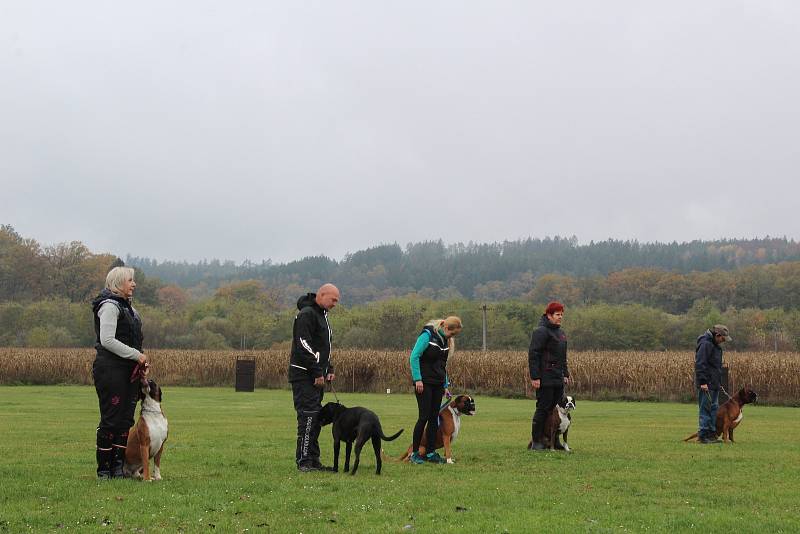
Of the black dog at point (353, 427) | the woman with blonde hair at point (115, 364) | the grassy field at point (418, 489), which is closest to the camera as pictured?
the grassy field at point (418, 489)

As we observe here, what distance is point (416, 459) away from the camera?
446 inches

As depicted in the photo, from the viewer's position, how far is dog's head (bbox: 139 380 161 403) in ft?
29.4

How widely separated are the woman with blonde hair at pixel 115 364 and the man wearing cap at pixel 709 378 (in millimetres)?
9511

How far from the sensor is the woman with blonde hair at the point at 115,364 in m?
8.74

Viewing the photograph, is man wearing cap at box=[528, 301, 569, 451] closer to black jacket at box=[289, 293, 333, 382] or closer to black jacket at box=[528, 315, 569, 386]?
black jacket at box=[528, 315, 569, 386]

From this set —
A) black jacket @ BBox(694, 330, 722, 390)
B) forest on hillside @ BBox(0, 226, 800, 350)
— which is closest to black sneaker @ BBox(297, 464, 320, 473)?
black jacket @ BBox(694, 330, 722, 390)

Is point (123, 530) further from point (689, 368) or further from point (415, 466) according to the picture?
point (689, 368)

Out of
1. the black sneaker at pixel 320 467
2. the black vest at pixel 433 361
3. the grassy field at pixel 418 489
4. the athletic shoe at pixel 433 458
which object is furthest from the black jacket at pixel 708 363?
the black sneaker at pixel 320 467

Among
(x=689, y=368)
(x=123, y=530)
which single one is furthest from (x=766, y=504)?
(x=689, y=368)

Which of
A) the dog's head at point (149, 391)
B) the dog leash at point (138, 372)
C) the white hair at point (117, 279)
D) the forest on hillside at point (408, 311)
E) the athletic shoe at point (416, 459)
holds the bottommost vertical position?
the athletic shoe at point (416, 459)

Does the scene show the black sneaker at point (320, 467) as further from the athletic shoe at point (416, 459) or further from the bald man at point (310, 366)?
the athletic shoe at point (416, 459)

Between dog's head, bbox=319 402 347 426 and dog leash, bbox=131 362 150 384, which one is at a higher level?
dog leash, bbox=131 362 150 384

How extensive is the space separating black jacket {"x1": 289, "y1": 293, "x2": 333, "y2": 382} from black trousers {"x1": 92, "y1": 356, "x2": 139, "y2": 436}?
1.93 metres

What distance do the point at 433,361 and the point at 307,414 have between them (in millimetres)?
2063
